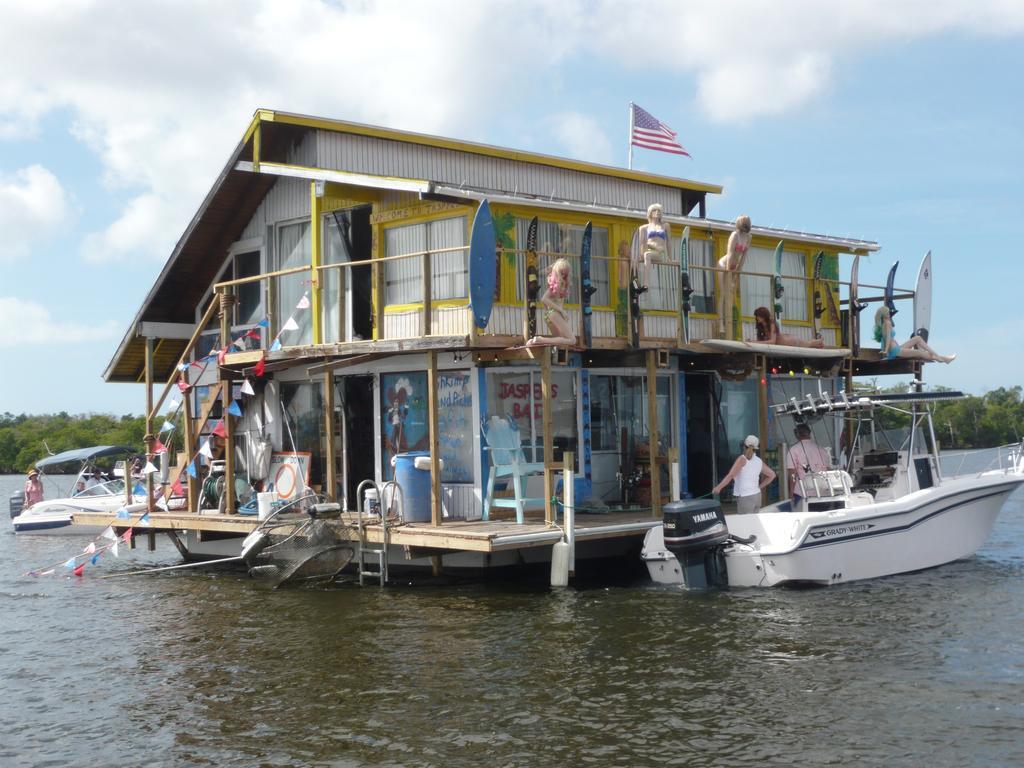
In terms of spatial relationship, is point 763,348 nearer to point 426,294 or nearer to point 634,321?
point 634,321

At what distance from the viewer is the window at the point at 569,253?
17.1 m

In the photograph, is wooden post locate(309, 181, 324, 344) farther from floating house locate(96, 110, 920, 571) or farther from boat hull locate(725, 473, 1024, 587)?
boat hull locate(725, 473, 1024, 587)

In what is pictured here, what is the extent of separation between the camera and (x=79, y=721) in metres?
10.6

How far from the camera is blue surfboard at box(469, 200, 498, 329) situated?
15267 millimetres

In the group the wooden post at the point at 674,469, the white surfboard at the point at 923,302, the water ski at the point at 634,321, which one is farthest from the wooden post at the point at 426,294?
the white surfboard at the point at 923,302

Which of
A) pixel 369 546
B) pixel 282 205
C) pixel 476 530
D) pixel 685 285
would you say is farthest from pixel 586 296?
pixel 282 205

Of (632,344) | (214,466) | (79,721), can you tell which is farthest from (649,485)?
(79,721)

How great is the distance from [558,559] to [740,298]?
7020mm

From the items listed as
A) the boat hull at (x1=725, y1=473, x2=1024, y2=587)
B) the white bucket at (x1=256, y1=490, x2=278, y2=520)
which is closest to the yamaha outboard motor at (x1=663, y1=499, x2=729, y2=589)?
the boat hull at (x1=725, y1=473, x2=1024, y2=587)

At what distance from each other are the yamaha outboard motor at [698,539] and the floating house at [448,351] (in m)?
1.44

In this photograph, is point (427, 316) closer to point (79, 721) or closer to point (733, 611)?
point (733, 611)

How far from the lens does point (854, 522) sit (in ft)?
51.2

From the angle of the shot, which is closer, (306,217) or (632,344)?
(632,344)

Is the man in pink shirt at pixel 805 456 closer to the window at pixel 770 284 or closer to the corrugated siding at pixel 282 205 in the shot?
the window at pixel 770 284
